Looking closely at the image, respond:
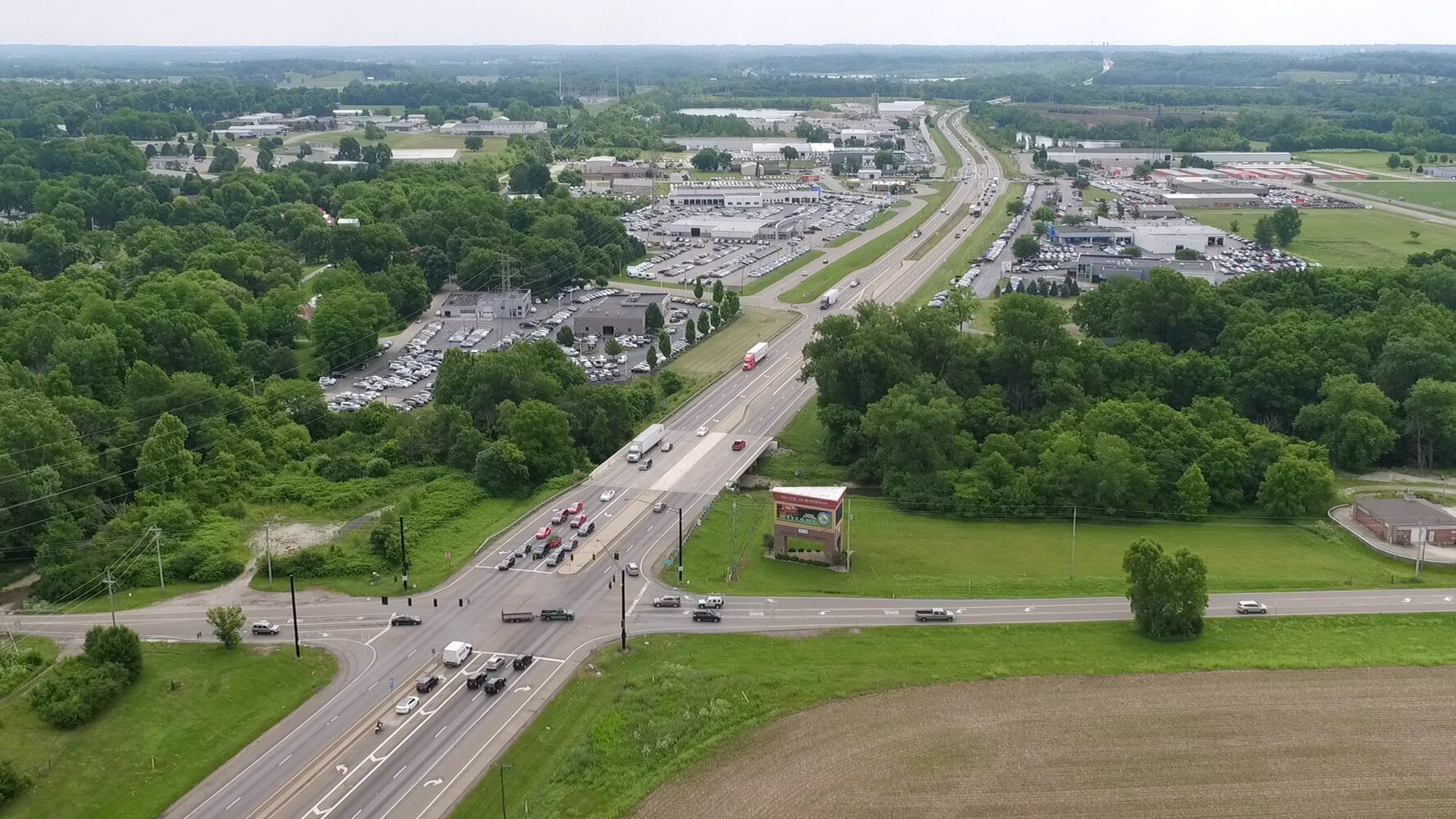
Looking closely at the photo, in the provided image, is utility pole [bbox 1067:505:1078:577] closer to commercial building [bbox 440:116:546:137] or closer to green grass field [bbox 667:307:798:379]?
green grass field [bbox 667:307:798:379]

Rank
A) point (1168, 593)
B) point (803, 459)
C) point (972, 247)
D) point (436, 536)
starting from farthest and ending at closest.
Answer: point (972, 247) → point (803, 459) → point (436, 536) → point (1168, 593)

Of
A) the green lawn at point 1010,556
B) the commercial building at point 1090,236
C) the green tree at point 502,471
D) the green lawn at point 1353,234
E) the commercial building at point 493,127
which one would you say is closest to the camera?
the green lawn at point 1010,556

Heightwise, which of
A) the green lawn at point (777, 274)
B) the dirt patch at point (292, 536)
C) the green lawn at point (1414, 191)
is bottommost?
the dirt patch at point (292, 536)

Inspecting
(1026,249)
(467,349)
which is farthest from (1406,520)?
(1026,249)

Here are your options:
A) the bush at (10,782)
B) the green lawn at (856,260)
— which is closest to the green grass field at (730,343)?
the green lawn at (856,260)

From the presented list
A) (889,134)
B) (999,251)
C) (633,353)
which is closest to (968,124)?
(889,134)

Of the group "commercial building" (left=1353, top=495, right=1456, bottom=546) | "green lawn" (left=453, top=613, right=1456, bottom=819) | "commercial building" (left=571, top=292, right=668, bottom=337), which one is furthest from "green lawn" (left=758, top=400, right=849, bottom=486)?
"commercial building" (left=1353, top=495, right=1456, bottom=546)

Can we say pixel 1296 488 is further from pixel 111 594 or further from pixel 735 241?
pixel 735 241

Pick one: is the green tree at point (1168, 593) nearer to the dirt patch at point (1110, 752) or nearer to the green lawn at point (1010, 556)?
the dirt patch at point (1110, 752)
